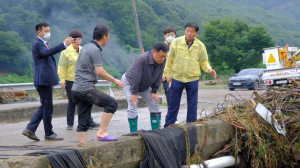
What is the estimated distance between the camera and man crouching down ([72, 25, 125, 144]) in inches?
227

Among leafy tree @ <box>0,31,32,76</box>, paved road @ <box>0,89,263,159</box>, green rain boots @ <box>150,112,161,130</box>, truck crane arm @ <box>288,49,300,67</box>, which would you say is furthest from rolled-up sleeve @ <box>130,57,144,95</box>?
leafy tree @ <box>0,31,32,76</box>

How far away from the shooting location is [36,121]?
23.9 feet

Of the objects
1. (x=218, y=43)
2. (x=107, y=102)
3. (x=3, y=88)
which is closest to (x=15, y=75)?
(x=3, y=88)

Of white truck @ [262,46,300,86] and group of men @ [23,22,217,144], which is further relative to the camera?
white truck @ [262,46,300,86]

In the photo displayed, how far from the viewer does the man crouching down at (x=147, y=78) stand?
6.95 meters

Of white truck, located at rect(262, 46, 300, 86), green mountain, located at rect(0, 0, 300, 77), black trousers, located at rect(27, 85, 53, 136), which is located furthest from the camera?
green mountain, located at rect(0, 0, 300, 77)

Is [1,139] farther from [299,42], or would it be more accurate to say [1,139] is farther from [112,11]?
[299,42]

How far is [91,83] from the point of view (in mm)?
5918

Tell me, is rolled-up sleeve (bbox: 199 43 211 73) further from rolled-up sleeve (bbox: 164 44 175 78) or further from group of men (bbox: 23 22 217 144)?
rolled-up sleeve (bbox: 164 44 175 78)

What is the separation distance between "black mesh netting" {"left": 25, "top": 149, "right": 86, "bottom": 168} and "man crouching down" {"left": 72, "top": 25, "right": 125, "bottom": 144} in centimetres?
106

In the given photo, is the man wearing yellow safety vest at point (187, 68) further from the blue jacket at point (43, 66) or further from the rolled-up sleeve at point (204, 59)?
the blue jacket at point (43, 66)

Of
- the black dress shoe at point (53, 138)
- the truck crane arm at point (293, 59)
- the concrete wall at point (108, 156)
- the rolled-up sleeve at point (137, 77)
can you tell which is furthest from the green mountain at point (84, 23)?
the concrete wall at point (108, 156)

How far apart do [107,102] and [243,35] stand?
1912 inches

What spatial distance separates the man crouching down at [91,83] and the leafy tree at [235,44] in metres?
44.2
